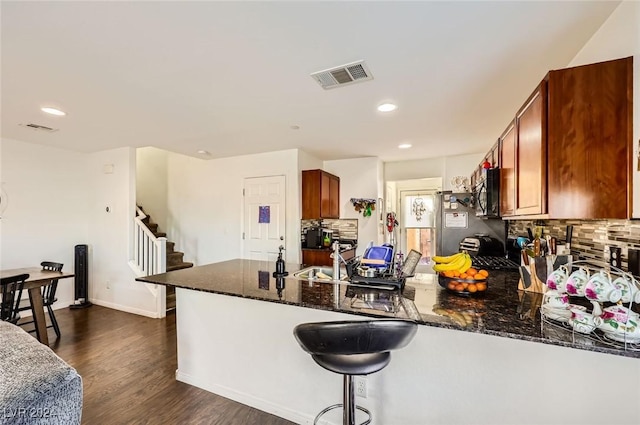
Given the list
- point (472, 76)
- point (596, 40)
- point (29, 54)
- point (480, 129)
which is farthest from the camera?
point (480, 129)

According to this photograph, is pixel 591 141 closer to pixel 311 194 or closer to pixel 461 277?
pixel 461 277

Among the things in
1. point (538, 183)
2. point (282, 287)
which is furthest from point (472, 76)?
point (282, 287)

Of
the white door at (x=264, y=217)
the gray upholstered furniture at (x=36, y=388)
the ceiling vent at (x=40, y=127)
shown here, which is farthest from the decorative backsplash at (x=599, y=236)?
the ceiling vent at (x=40, y=127)

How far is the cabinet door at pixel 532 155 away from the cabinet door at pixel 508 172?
3.1 inches

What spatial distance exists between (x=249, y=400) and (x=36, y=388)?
59.8 inches

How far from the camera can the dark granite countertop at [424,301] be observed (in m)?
1.15

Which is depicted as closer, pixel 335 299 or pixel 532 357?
pixel 532 357

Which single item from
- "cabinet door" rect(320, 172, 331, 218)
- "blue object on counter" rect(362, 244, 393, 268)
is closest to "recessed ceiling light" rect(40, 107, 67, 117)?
"cabinet door" rect(320, 172, 331, 218)

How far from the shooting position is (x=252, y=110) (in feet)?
8.96

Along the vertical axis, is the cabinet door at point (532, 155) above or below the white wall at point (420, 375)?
above

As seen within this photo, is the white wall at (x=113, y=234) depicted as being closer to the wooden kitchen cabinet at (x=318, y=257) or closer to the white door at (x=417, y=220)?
the wooden kitchen cabinet at (x=318, y=257)

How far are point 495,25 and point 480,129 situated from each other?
2.09 m

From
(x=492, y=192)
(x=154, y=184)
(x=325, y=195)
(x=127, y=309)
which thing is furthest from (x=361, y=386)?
(x=154, y=184)

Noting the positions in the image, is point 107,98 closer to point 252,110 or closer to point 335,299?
point 252,110
